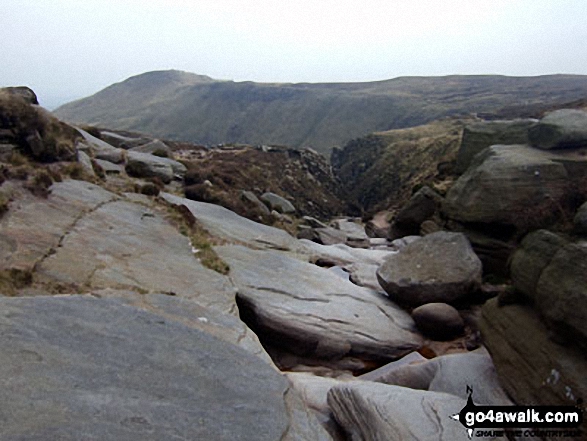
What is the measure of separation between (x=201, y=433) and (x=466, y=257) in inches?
544

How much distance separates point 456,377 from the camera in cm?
1022

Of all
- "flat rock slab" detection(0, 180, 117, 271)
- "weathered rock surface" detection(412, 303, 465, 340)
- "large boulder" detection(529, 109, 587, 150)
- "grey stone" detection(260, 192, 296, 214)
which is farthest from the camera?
"grey stone" detection(260, 192, 296, 214)

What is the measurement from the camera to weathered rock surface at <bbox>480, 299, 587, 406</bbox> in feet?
26.2

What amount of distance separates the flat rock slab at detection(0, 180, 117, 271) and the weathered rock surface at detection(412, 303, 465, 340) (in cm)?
1170

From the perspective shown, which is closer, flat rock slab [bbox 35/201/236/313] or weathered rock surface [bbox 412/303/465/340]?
flat rock slab [bbox 35/201/236/313]

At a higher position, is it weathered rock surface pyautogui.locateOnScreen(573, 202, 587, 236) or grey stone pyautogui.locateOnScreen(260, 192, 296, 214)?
weathered rock surface pyautogui.locateOnScreen(573, 202, 587, 236)

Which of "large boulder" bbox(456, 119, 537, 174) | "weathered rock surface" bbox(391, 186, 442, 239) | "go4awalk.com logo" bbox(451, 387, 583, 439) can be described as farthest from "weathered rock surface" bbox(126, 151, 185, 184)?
"go4awalk.com logo" bbox(451, 387, 583, 439)

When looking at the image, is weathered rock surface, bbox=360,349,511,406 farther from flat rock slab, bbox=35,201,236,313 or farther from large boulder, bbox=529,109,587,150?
large boulder, bbox=529,109,587,150

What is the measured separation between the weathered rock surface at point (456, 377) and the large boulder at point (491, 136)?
15.8m

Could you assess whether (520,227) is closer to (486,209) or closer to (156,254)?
(486,209)

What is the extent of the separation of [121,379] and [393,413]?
5095mm

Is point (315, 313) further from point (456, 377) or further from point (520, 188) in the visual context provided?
point (520, 188)

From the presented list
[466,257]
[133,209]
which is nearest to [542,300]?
[466,257]

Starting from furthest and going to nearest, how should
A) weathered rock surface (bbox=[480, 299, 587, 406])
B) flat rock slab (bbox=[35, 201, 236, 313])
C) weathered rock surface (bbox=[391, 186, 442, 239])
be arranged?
weathered rock surface (bbox=[391, 186, 442, 239]), flat rock slab (bbox=[35, 201, 236, 313]), weathered rock surface (bbox=[480, 299, 587, 406])
